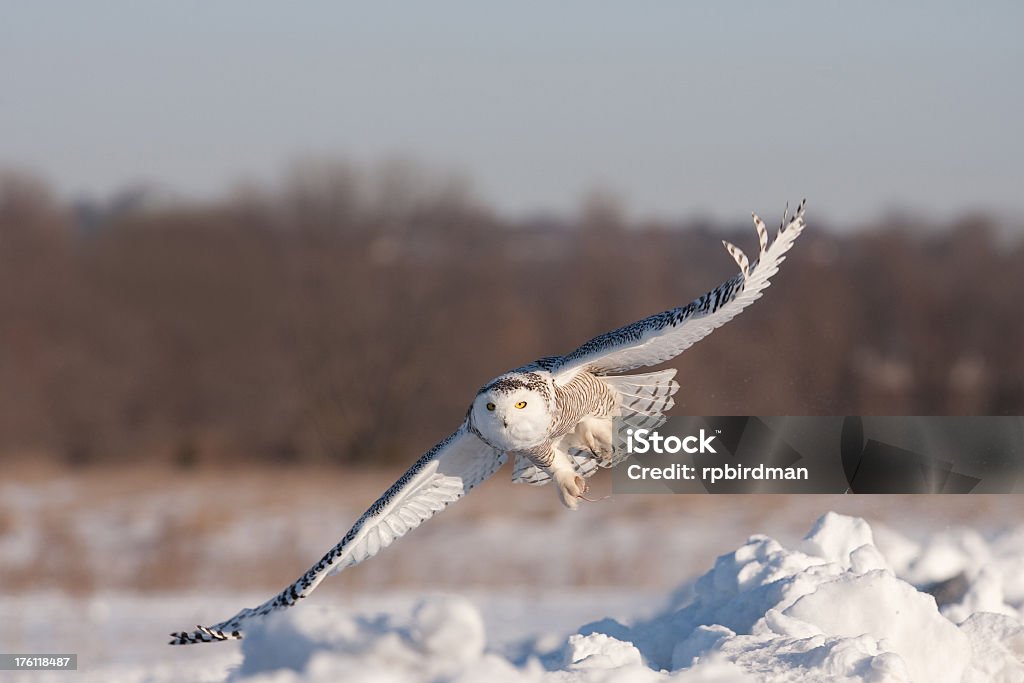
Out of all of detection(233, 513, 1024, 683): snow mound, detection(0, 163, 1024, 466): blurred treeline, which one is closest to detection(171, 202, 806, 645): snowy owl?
detection(233, 513, 1024, 683): snow mound

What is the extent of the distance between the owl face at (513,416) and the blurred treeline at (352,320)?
47.5 ft

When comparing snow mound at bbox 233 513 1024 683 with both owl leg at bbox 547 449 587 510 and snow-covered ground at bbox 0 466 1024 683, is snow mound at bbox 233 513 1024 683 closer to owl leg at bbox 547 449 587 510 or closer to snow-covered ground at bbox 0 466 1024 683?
snow-covered ground at bbox 0 466 1024 683

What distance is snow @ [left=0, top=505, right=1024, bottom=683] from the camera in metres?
5.45

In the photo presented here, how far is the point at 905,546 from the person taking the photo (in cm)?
781

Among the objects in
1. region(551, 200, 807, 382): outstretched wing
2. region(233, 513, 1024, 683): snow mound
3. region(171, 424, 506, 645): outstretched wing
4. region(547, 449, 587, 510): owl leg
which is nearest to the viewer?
region(233, 513, 1024, 683): snow mound

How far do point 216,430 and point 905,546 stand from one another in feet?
55.0

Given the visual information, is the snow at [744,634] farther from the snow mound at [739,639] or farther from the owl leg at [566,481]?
the owl leg at [566,481]

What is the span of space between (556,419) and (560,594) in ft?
16.3

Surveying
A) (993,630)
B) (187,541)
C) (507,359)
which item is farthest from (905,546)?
(507,359)

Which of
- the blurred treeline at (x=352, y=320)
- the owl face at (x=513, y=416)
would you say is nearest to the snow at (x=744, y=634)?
the owl face at (x=513, y=416)

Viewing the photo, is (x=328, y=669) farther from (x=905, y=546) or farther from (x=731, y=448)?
(x=731, y=448)

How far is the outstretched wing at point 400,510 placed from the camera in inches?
255

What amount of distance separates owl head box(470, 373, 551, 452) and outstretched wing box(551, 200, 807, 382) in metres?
0.39

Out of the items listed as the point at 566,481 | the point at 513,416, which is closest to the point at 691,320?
the point at 513,416
